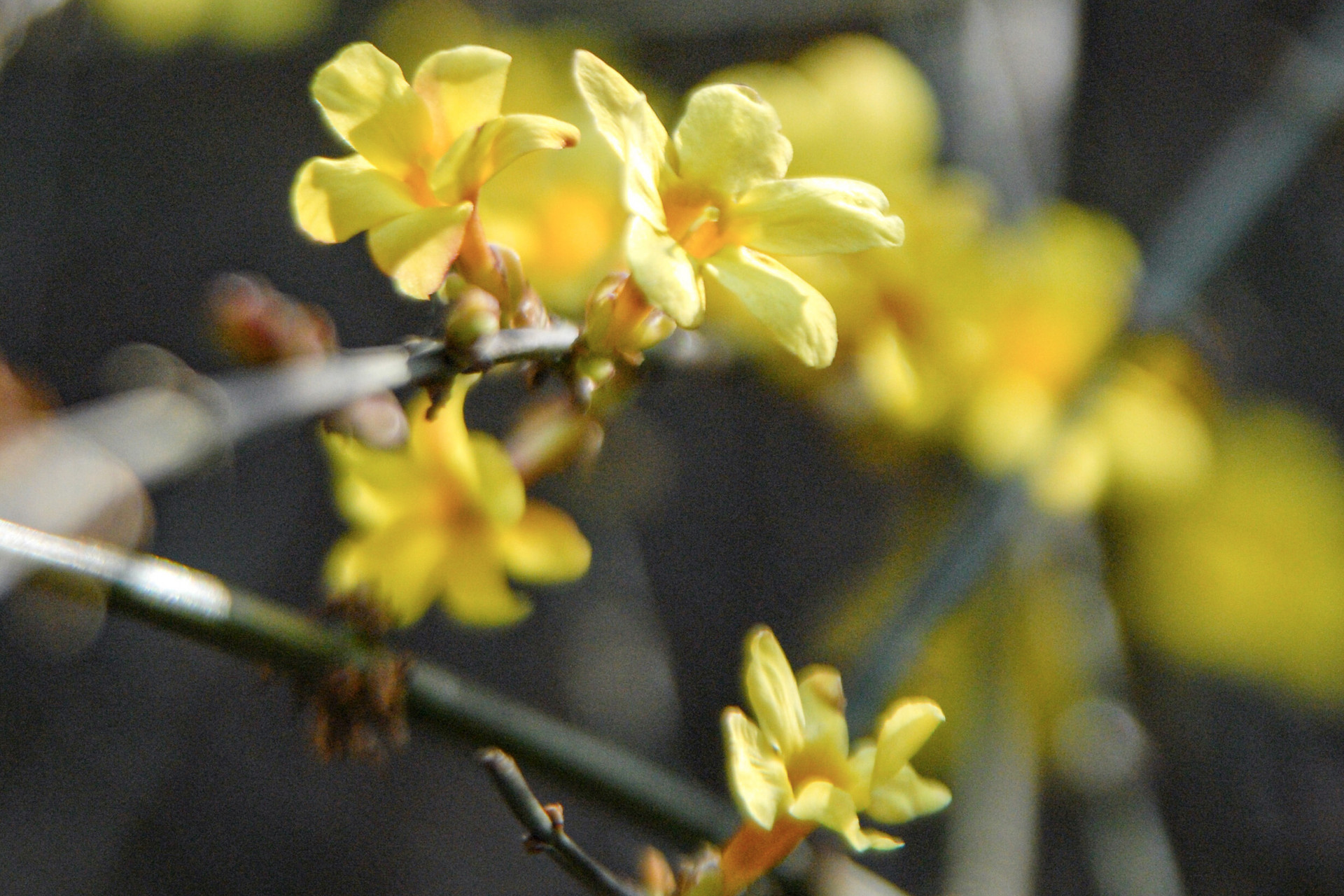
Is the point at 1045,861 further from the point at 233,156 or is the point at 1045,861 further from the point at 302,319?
the point at 233,156

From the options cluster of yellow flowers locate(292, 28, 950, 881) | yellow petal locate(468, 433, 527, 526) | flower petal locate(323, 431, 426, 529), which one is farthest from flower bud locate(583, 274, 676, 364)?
flower petal locate(323, 431, 426, 529)

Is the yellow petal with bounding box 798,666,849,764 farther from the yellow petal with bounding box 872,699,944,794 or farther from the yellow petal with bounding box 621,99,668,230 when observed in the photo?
the yellow petal with bounding box 621,99,668,230

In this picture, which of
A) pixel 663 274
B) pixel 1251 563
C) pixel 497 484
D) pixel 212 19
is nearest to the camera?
pixel 663 274

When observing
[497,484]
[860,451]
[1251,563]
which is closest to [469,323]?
[497,484]

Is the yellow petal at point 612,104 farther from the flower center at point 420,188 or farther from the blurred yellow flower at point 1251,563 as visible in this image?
the blurred yellow flower at point 1251,563

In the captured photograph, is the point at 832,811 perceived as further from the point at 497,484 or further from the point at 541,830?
the point at 497,484

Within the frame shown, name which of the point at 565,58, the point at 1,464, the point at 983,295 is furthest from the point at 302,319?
the point at 565,58

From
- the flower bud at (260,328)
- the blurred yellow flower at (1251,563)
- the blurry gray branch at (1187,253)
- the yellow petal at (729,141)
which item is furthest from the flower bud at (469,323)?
the blurred yellow flower at (1251,563)

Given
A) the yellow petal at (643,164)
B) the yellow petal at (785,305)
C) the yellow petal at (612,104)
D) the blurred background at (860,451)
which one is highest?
the yellow petal at (612,104)
